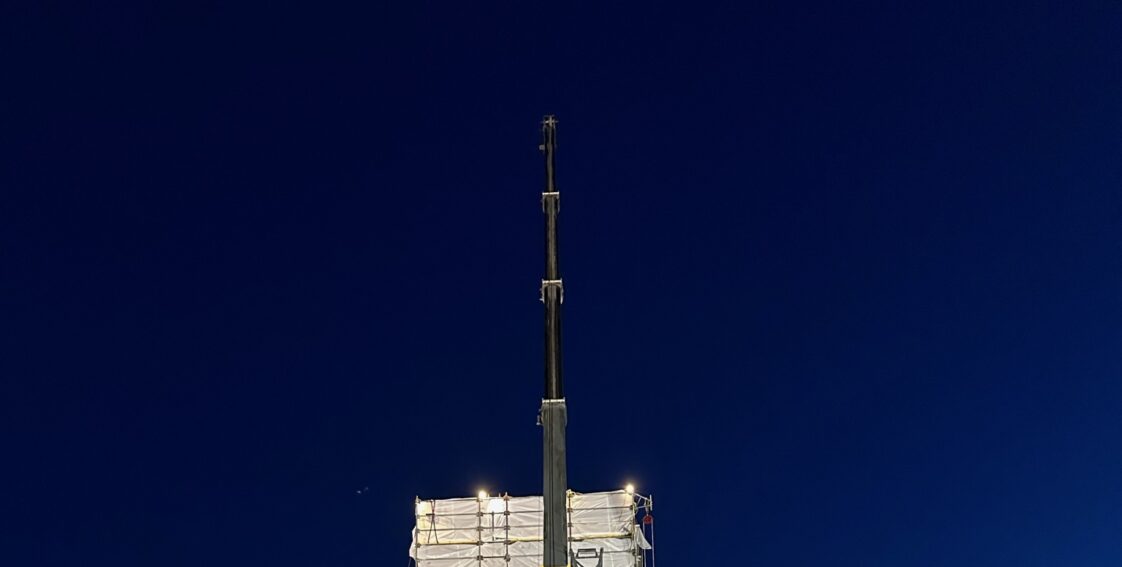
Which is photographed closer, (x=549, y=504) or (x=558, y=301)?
(x=549, y=504)

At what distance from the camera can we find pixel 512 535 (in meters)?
Result: 58.0

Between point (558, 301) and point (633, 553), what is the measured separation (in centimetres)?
2850

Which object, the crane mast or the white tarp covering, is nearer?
the crane mast

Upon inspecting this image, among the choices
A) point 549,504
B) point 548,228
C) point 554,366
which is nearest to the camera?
point 549,504

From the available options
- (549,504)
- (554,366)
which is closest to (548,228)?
(554,366)

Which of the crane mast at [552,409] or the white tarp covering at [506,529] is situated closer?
the crane mast at [552,409]

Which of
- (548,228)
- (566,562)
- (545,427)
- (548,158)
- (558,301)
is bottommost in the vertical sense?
(566,562)

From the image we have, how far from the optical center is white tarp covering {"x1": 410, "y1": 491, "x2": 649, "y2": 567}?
188 feet

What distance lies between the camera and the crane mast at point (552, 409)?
93.1 ft

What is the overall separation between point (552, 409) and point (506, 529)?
97.5 ft

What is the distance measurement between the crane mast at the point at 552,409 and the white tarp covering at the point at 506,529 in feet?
88.7

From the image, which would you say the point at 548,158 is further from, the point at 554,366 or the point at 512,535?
the point at 512,535

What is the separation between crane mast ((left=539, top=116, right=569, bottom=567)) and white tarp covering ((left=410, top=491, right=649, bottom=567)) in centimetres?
2704

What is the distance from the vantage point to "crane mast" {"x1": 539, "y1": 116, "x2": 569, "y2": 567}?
2838cm
